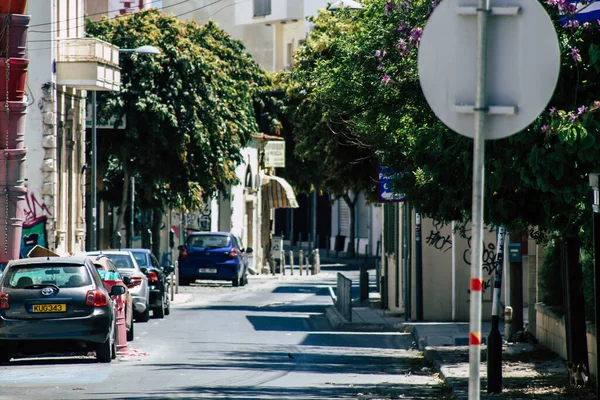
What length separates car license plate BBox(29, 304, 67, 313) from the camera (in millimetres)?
17094

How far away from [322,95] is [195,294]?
21.1 metres

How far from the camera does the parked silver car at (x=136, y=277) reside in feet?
86.0

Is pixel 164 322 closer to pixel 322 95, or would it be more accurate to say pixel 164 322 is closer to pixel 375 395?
pixel 322 95

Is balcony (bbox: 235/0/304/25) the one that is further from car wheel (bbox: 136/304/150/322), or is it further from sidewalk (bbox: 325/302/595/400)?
sidewalk (bbox: 325/302/595/400)

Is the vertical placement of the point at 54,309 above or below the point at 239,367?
above

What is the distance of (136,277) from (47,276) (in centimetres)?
822

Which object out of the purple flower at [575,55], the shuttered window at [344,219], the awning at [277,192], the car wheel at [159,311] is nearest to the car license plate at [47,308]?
the purple flower at [575,55]

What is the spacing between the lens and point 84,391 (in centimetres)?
1416

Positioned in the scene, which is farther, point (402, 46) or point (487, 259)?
point (487, 259)

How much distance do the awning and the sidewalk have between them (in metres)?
39.0

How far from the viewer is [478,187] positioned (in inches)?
270

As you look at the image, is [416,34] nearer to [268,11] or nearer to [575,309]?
[575,309]

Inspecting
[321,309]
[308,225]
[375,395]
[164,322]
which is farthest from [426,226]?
[308,225]

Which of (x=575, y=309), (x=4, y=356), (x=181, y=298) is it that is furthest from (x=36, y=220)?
(x=575, y=309)
